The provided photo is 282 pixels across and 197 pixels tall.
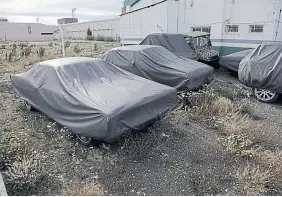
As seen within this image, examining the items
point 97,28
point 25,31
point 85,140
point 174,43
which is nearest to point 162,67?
point 174,43

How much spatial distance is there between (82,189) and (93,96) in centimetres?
159

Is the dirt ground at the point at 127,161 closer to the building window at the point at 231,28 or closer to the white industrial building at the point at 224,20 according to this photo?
the white industrial building at the point at 224,20

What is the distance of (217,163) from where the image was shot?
3.84 metres

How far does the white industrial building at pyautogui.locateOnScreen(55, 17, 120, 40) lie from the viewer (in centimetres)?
3238

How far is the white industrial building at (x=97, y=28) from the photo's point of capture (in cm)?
3238

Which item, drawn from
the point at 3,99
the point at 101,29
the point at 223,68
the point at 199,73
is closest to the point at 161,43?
the point at 223,68

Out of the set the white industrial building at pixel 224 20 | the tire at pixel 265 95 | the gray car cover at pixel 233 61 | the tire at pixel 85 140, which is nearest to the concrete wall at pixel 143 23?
the white industrial building at pixel 224 20

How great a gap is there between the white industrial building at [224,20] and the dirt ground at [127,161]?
22.8ft

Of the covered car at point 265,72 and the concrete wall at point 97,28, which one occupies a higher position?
the concrete wall at point 97,28

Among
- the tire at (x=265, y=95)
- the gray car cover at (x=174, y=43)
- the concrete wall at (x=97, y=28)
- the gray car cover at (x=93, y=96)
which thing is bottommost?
the tire at (x=265, y=95)

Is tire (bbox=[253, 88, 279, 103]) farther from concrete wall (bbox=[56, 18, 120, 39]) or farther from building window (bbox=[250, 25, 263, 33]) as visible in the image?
concrete wall (bbox=[56, 18, 120, 39])

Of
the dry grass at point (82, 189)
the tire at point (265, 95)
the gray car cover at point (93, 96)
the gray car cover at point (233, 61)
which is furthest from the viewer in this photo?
the gray car cover at point (233, 61)

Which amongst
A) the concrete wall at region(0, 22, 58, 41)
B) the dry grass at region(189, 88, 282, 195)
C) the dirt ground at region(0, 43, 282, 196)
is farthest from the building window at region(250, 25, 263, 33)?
the concrete wall at region(0, 22, 58, 41)

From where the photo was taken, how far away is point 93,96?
4.18m
